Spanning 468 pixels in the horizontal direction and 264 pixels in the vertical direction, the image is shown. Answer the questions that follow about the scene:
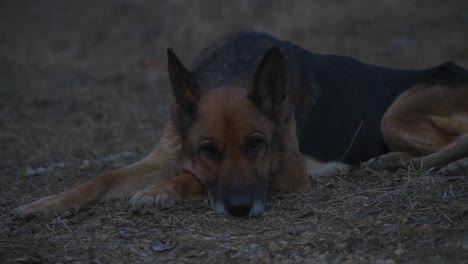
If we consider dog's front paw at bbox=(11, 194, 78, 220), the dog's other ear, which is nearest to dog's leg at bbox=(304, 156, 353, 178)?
the dog's other ear

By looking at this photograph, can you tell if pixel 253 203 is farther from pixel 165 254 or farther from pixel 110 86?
pixel 110 86

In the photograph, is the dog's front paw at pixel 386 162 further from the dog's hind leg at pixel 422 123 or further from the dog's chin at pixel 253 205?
the dog's chin at pixel 253 205

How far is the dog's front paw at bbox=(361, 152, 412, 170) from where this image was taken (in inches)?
224

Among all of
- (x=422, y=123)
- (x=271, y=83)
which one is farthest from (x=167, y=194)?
(x=422, y=123)

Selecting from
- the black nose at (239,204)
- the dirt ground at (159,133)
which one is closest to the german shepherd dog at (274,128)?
the black nose at (239,204)

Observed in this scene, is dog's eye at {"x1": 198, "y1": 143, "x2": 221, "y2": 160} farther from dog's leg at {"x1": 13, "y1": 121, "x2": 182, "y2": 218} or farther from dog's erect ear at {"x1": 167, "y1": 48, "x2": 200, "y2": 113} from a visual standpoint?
dog's leg at {"x1": 13, "y1": 121, "x2": 182, "y2": 218}

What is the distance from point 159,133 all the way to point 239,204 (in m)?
4.19

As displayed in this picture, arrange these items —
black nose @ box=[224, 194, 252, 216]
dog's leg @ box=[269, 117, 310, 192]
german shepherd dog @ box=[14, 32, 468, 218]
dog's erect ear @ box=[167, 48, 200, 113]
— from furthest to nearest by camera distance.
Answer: dog's leg @ box=[269, 117, 310, 192] < dog's erect ear @ box=[167, 48, 200, 113] < german shepherd dog @ box=[14, 32, 468, 218] < black nose @ box=[224, 194, 252, 216]

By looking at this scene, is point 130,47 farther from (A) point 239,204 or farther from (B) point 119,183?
(A) point 239,204

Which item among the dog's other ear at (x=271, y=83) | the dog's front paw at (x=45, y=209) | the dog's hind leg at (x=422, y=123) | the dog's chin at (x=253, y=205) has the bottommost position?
the dog's chin at (x=253, y=205)

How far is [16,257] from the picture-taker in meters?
3.95

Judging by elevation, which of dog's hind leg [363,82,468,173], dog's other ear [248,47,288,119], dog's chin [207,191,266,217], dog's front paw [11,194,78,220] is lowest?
dog's chin [207,191,266,217]

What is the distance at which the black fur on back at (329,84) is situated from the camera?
212 inches

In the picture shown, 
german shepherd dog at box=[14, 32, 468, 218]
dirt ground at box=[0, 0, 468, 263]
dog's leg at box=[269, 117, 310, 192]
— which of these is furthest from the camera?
dog's leg at box=[269, 117, 310, 192]
